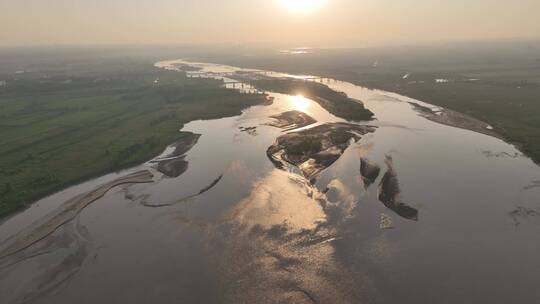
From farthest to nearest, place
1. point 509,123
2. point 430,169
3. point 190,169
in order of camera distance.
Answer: point 509,123 → point 190,169 → point 430,169

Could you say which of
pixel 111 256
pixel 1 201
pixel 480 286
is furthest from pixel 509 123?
pixel 1 201

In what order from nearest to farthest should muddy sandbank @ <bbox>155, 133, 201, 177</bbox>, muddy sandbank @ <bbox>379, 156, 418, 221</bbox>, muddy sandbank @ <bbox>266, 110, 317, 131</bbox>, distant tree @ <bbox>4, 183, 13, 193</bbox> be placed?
Answer: muddy sandbank @ <bbox>379, 156, 418, 221</bbox>, distant tree @ <bbox>4, 183, 13, 193</bbox>, muddy sandbank @ <bbox>155, 133, 201, 177</bbox>, muddy sandbank @ <bbox>266, 110, 317, 131</bbox>

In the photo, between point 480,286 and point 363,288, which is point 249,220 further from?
point 480,286

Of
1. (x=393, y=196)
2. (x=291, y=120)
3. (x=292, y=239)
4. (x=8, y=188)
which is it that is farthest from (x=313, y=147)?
(x=8, y=188)

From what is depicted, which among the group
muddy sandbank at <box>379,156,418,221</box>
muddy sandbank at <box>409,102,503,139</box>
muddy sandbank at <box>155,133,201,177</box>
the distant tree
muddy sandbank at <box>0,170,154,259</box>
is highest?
muddy sandbank at <box>409,102,503,139</box>

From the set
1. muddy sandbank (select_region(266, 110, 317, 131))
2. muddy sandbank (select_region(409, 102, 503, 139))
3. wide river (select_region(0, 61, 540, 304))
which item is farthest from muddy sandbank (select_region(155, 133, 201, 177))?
muddy sandbank (select_region(409, 102, 503, 139))

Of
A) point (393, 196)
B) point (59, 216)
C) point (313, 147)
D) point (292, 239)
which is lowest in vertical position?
point (59, 216)

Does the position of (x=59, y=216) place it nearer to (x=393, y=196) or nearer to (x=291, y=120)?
(x=393, y=196)

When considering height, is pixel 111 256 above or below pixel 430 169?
below

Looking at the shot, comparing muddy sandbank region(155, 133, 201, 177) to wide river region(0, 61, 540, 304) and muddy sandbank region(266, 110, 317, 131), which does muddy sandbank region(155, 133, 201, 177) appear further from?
muddy sandbank region(266, 110, 317, 131)
